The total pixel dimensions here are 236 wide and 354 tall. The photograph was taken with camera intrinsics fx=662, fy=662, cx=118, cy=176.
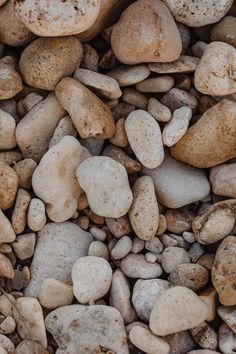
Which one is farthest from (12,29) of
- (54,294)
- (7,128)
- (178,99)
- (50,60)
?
(54,294)

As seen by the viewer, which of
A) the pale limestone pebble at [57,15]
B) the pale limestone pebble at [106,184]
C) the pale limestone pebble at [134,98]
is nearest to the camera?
the pale limestone pebble at [57,15]

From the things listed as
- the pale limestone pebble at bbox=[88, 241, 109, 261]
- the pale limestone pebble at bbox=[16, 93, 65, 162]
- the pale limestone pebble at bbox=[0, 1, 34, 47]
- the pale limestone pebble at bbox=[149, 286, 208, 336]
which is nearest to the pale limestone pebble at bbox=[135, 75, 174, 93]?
the pale limestone pebble at bbox=[16, 93, 65, 162]

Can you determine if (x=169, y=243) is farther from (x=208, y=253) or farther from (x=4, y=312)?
(x=4, y=312)

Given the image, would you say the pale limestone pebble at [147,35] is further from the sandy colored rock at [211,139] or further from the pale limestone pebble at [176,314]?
the pale limestone pebble at [176,314]

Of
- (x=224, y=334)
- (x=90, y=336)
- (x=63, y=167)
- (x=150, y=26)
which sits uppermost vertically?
(x=150, y=26)

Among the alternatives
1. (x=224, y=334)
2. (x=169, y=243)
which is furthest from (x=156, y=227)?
(x=224, y=334)

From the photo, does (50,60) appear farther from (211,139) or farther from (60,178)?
(211,139)

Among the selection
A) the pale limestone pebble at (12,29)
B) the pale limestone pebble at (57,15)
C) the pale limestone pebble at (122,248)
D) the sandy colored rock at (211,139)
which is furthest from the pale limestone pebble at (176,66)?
the pale limestone pebble at (122,248)
